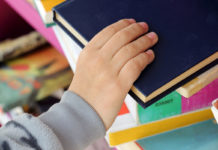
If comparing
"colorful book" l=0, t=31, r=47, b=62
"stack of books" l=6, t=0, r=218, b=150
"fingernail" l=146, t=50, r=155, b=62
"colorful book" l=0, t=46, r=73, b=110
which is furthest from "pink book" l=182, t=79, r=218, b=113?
"colorful book" l=0, t=31, r=47, b=62

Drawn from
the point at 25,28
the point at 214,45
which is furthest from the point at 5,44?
the point at 214,45

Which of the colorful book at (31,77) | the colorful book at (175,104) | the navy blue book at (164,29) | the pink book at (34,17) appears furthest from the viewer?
the colorful book at (31,77)

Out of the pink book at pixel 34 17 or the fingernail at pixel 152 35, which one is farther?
the pink book at pixel 34 17

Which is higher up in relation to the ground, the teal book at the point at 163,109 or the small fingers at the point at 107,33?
the small fingers at the point at 107,33

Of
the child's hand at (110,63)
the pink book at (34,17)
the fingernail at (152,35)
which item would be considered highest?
the fingernail at (152,35)

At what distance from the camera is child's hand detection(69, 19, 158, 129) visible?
1.40 feet

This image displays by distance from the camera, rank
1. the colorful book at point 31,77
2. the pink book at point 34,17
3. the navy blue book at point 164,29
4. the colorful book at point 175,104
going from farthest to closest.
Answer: the colorful book at point 31,77
the pink book at point 34,17
the colorful book at point 175,104
the navy blue book at point 164,29

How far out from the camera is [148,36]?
425 mm

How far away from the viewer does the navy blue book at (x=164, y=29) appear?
15.5 inches

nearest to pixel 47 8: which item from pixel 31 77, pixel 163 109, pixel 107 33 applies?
pixel 107 33

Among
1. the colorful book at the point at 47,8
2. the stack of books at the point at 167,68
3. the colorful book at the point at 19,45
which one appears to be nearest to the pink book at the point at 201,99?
the stack of books at the point at 167,68

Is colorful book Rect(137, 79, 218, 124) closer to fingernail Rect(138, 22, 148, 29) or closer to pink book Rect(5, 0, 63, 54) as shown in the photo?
fingernail Rect(138, 22, 148, 29)

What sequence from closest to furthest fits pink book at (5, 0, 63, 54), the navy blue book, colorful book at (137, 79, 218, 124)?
the navy blue book → colorful book at (137, 79, 218, 124) → pink book at (5, 0, 63, 54)

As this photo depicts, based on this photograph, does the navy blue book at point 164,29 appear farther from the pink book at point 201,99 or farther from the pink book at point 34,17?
the pink book at point 34,17
